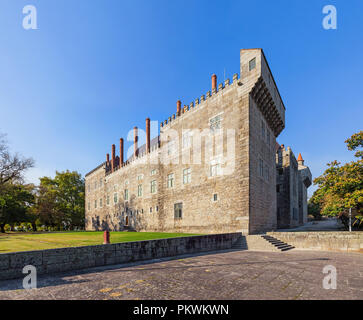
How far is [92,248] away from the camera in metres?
8.20

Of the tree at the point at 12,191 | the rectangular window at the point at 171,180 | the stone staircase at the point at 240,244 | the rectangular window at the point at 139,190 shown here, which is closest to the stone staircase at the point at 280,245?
the stone staircase at the point at 240,244

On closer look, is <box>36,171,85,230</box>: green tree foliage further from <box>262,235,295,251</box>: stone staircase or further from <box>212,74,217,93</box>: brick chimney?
<box>262,235,295,251</box>: stone staircase

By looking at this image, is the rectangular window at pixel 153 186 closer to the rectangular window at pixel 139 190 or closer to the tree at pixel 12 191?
the rectangular window at pixel 139 190

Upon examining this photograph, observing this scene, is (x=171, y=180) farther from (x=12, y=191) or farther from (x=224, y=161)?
(x=12, y=191)

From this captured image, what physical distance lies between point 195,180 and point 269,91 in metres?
10.4

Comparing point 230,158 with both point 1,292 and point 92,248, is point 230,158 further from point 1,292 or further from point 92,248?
point 1,292

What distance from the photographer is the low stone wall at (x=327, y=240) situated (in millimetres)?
12578

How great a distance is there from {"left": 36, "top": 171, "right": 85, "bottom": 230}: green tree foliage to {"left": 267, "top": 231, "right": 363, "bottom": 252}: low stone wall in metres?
41.2

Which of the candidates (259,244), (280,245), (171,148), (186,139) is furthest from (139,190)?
(280,245)

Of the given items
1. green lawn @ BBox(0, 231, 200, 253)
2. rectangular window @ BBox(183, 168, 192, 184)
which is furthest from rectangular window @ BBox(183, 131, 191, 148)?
green lawn @ BBox(0, 231, 200, 253)

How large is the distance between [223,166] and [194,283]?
13130 millimetres

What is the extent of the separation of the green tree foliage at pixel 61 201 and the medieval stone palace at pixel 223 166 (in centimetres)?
2210

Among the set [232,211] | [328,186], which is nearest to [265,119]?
[328,186]

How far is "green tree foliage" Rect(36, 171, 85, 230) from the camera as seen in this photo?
41.3m
